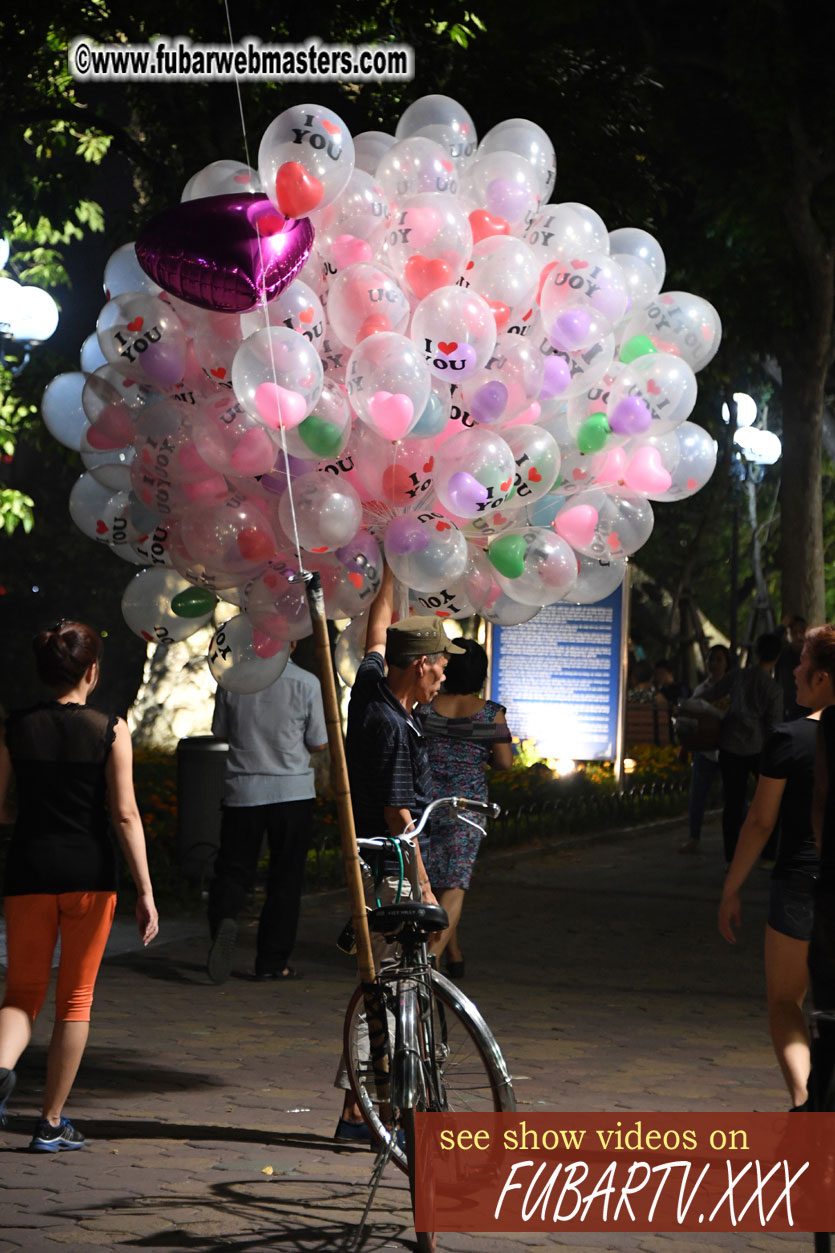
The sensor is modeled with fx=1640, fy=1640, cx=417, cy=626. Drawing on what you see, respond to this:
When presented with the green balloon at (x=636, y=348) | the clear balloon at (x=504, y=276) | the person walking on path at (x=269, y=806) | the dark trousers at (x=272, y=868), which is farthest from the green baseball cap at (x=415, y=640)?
the dark trousers at (x=272, y=868)

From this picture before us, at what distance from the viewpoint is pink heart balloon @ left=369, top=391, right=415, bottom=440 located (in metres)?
5.69

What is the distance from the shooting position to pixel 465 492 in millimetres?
5965

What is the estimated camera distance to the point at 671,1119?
621 cm

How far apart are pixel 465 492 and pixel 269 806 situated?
13.1 ft

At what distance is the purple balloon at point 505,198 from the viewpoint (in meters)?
6.38

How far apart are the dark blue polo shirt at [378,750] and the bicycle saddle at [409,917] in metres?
0.90

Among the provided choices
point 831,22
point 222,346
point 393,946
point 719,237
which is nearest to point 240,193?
point 222,346

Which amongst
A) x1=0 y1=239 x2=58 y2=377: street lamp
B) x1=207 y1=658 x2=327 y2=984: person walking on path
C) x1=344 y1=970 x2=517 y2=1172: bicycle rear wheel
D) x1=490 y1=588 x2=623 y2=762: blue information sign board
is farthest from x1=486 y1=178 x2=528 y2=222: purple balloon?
x1=490 y1=588 x2=623 y2=762: blue information sign board

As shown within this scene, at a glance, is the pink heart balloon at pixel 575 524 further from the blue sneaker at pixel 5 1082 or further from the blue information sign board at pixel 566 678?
the blue information sign board at pixel 566 678

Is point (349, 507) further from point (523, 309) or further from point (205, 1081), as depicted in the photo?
point (205, 1081)

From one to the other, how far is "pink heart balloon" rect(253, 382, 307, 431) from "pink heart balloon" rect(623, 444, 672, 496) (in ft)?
5.21

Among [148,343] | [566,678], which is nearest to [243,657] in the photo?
[148,343]

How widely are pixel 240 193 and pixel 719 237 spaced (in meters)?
18.9

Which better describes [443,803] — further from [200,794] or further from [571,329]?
[200,794]
